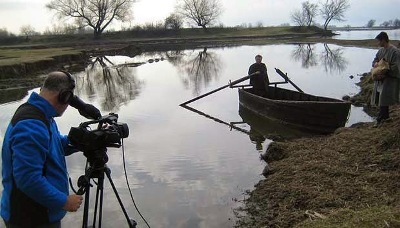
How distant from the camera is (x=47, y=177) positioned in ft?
9.52

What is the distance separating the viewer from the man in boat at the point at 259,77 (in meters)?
14.5

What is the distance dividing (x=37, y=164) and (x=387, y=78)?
7.77 m

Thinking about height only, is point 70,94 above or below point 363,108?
above

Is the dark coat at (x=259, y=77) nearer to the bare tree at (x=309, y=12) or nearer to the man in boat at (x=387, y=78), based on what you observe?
the man in boat at (x=387, y=78)

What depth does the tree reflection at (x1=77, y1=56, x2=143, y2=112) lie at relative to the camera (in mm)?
19000

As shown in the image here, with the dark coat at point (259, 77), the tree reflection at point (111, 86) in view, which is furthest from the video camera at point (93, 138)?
the tree reflection at point (111, 86)

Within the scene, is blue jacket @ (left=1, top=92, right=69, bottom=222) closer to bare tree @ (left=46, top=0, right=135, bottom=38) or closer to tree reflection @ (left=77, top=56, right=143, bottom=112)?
tree reflection @ (left=77, top=56, right=143, bottom=112)

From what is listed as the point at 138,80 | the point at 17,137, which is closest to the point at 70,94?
the point at 17,137

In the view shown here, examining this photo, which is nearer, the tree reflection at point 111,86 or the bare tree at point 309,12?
the tree reflection at point 111,86

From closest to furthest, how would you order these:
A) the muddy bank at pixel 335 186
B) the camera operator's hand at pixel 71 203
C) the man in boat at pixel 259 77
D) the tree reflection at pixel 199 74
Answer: the camera operator's hand at pixel 71 203
the muddy bank at pixel 335 186
the man in boat at pixel 259 77
the tree reflection at pixel 199 74

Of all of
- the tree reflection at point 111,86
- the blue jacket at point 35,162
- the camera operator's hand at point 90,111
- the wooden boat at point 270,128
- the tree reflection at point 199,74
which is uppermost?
the camera operator's hand at point 90,111

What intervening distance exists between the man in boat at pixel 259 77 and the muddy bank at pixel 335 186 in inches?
243

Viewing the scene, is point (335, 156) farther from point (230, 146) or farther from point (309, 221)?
point (230, 146)

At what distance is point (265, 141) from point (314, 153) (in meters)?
3.26
